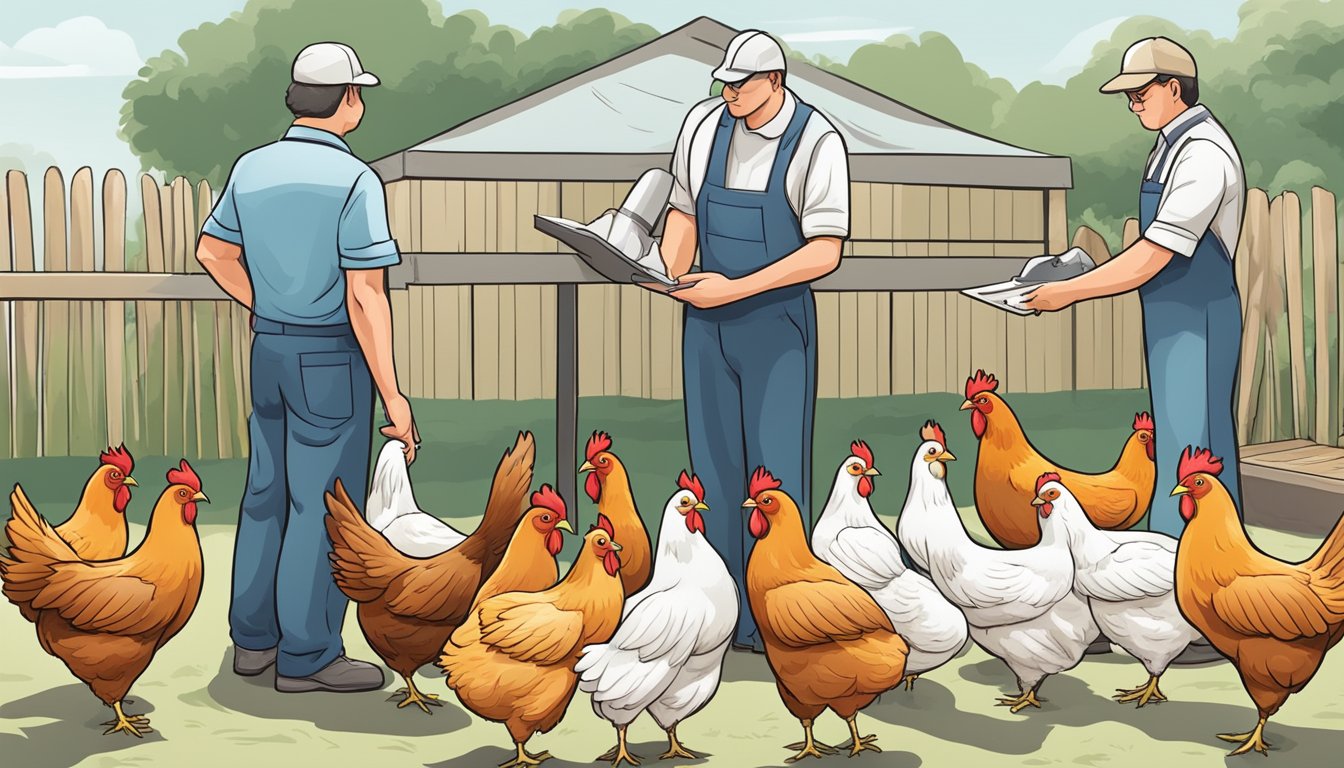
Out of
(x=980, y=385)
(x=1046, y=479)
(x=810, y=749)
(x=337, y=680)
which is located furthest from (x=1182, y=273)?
(x=337, y=680)

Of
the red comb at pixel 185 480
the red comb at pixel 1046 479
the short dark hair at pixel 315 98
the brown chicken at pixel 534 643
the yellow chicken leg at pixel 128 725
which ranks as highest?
the short dark hair at pixel 315 98

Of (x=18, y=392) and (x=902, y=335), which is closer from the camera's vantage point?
(x=18, y=392)

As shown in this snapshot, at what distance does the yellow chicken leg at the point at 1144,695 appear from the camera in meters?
4.06

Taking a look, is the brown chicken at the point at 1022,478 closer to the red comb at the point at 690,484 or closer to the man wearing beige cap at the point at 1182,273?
the man wearing beige cap at the point at 1182,273

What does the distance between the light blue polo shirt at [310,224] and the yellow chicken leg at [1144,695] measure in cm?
247

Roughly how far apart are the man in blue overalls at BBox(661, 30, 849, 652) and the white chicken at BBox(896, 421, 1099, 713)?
596 mm

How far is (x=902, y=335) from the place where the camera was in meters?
9.54

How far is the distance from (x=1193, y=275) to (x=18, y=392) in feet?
18.7

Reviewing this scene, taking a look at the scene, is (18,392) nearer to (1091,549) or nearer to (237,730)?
(237,730)

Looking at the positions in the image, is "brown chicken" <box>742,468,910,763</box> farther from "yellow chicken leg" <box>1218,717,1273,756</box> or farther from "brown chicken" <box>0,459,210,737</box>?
"brown chicken" <box>0,459,210,737</box>

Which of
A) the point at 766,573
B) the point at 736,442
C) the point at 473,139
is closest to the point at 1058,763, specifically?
the point at 766,573

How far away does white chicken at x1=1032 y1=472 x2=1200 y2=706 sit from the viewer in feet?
12.6

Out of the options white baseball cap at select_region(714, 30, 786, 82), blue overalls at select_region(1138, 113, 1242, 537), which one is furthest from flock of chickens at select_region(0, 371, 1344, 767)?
white baseball cap at select_region(714, 30, 786, 82)

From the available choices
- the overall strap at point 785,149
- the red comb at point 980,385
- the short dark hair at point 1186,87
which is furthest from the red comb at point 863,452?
the short dark hair at point 1186,87
